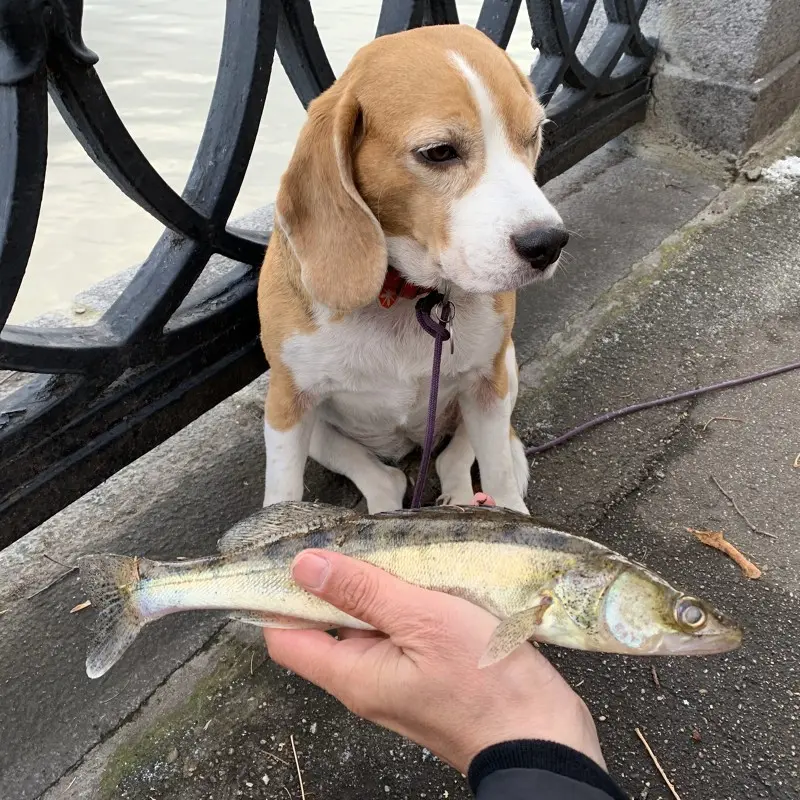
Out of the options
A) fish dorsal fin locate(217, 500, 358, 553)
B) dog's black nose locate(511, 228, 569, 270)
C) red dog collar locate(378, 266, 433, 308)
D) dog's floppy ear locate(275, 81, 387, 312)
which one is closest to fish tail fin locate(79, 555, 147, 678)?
fish dorsal fin locate(217, 500, 358, 553)

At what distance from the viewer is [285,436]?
196 centimetres

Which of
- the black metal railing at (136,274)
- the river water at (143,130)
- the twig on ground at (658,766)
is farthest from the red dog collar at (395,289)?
the river water at (143,130)

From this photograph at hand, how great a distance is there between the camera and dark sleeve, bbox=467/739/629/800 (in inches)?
40.8

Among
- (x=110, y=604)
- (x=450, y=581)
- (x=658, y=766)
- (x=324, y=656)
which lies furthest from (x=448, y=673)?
(x=658, y=766)

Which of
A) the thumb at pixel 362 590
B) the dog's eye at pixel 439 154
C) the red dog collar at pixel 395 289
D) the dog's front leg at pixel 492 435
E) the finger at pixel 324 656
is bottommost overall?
the dog's front leg at pixel 492 435

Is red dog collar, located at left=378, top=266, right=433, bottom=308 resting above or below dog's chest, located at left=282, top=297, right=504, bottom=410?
above

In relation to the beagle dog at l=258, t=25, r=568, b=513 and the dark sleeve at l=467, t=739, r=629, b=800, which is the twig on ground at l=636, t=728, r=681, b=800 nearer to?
the dark sleeve at l=467, t=739, r=629, b=800

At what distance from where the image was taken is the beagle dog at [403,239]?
1.55 metres

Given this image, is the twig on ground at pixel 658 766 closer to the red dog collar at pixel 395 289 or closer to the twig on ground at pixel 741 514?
the twig on ground at pixel 741 514

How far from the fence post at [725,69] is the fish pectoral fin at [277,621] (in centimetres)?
351

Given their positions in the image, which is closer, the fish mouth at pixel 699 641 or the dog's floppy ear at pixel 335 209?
the fish mouth at pixel 699 641

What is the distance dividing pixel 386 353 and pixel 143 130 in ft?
17.4

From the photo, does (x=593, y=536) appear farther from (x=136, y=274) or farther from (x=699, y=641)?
(x=136, y=274)

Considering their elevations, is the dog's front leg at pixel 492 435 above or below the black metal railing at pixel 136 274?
below
